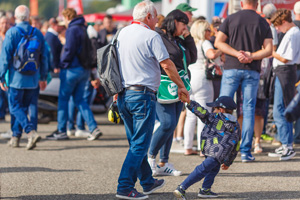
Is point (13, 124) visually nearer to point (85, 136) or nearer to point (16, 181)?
point (85, 136)

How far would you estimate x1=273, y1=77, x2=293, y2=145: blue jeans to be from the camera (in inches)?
338

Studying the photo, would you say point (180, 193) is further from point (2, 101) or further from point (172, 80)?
point (2, 101)

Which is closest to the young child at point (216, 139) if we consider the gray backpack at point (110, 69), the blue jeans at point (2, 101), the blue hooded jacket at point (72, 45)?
the gray backpack at point (110, 69)

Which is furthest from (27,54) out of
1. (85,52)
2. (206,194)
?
(206,194)

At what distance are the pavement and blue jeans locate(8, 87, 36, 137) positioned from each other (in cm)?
34

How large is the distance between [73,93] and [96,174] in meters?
3.49

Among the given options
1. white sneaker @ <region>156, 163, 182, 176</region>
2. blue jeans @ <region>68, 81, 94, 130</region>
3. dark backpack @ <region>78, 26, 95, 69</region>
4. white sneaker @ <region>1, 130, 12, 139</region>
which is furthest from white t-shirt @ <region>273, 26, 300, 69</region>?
white sneaker @ <region>1, 130, 12, 139</region>

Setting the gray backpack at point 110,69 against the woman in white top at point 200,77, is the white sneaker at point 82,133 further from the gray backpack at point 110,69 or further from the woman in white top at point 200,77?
the gray backpack at point 110,69

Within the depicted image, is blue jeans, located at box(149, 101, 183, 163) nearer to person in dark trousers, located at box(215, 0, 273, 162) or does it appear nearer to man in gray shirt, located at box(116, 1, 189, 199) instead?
man in gray shirt, located at box(116, 1, 189, 199)

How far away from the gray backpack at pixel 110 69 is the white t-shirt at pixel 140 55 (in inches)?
2.0

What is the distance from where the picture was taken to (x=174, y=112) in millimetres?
7039

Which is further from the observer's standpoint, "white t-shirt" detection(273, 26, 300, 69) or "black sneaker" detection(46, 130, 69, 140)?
"black sneaker" detection(46, 130, 69, 140)

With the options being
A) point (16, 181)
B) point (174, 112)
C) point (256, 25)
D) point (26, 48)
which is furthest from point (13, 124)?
point (256, 25)

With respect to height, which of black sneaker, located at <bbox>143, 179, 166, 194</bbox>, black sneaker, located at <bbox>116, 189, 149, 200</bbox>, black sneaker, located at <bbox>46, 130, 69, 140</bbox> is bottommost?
black sneaker, located at <bbox>46, 130, 69, 140</bbox>
